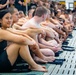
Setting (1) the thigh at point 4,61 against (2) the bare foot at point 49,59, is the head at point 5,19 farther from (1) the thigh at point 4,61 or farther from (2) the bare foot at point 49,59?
(2) the bare foot at point 49,59

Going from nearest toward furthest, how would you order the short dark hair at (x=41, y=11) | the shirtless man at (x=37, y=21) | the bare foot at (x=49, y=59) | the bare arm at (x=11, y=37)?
the bare arm at (x=11, y=37), the shirtless man at (x=37, y=21), the short dark hair at (x=41, y=11), the bare foot at (x=49, y=59)

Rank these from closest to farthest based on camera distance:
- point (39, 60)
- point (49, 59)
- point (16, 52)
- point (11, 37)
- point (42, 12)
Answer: point (11, 37), point (16, 52), point (39, 60), point (42, 12), point (49, 59)

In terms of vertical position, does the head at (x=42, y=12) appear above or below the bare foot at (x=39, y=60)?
above

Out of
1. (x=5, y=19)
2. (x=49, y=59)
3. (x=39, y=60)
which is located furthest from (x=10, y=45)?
(x=49, y=59)

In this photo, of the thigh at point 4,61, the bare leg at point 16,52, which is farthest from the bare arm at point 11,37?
the thigh at point 4,61

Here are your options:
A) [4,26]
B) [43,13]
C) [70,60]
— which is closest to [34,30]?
[43,13]

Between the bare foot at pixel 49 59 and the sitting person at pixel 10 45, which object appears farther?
the bare foot at pixel 49 59

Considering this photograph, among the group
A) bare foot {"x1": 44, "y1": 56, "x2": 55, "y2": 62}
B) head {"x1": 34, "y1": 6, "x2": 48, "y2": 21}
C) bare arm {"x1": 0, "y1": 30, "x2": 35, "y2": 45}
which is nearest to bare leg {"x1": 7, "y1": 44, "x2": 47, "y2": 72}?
bare arm {"x1": 0, "y1": 30, "x2": 35, "y2": 45}

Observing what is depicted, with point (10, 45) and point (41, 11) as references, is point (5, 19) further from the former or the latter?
point (41, 11)

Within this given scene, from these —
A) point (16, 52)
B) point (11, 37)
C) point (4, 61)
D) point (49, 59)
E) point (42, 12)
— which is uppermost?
point (42, 12)

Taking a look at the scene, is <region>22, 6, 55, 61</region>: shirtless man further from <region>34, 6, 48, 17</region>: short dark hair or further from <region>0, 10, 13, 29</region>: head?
<region>0, 10, 13, 29</region>: head

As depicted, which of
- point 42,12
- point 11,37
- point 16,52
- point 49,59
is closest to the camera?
point 11,37

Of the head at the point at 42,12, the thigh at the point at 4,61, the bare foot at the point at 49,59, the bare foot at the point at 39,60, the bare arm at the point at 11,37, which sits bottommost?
the bare foot at the point at 49,59

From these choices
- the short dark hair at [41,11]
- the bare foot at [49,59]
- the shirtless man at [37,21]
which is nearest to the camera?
the shirtless man at [37,21]
